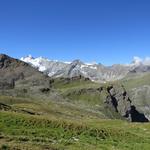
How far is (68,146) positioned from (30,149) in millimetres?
7407

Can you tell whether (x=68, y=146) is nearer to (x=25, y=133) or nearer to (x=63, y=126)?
(x=25, y=133)

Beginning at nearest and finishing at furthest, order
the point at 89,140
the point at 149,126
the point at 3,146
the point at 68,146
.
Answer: the point at 3,146 < the point at 68,146 < the point at 89,140 < the point at 149,126

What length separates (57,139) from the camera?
3981 cm

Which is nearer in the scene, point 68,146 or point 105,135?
point 68,146

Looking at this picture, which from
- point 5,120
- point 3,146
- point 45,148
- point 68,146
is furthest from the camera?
point 5,120

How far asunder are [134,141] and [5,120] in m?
17.2

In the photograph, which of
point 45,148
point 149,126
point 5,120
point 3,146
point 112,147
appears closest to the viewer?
point 3,146

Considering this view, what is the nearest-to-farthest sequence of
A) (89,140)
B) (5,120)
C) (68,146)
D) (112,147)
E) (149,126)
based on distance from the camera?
(68,146)
(112,147)
(89,140)
(5,120)
(149,126)

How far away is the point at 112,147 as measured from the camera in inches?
1560

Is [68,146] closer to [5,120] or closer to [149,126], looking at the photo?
[5,120]

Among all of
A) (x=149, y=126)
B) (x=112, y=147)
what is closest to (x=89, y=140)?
(x=112, y=147)

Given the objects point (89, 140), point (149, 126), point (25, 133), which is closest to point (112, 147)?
point (89, 140)

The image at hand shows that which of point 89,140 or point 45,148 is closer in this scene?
point 45,148

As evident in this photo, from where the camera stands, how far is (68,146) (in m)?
35.2
